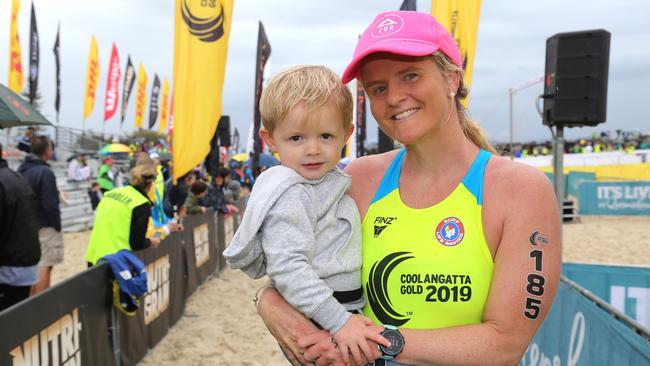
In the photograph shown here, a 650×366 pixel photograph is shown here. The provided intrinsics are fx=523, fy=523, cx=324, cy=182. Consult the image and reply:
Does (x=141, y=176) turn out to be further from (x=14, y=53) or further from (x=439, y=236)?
(x=14, y=53)

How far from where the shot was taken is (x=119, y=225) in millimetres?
5262

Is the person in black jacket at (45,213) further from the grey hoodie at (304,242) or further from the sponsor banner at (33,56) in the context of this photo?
the sponsor banner at (33,56)

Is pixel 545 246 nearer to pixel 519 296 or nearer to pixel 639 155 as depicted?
pixel 519 296

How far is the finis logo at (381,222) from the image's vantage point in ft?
5.62

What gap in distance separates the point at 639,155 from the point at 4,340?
3216cm

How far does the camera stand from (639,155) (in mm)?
28641

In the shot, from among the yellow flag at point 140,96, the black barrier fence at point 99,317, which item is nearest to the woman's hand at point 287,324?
the black barrier fence at point 99,317

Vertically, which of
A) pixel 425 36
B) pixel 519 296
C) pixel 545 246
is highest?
pixel 425 36

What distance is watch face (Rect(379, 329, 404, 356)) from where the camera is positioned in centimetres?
149

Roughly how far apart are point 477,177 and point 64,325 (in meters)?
3.18

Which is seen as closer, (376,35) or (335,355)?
(335,355)

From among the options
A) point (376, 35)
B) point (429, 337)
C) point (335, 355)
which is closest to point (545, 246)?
point (429, 337)

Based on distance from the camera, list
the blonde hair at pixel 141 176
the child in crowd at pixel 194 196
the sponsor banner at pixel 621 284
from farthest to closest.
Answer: the child in crowd at pixel 194 196, the blonde hair at pixel 141 176, the sponsor banner at pixel 621 284

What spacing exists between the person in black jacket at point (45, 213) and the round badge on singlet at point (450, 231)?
20.0 ft
